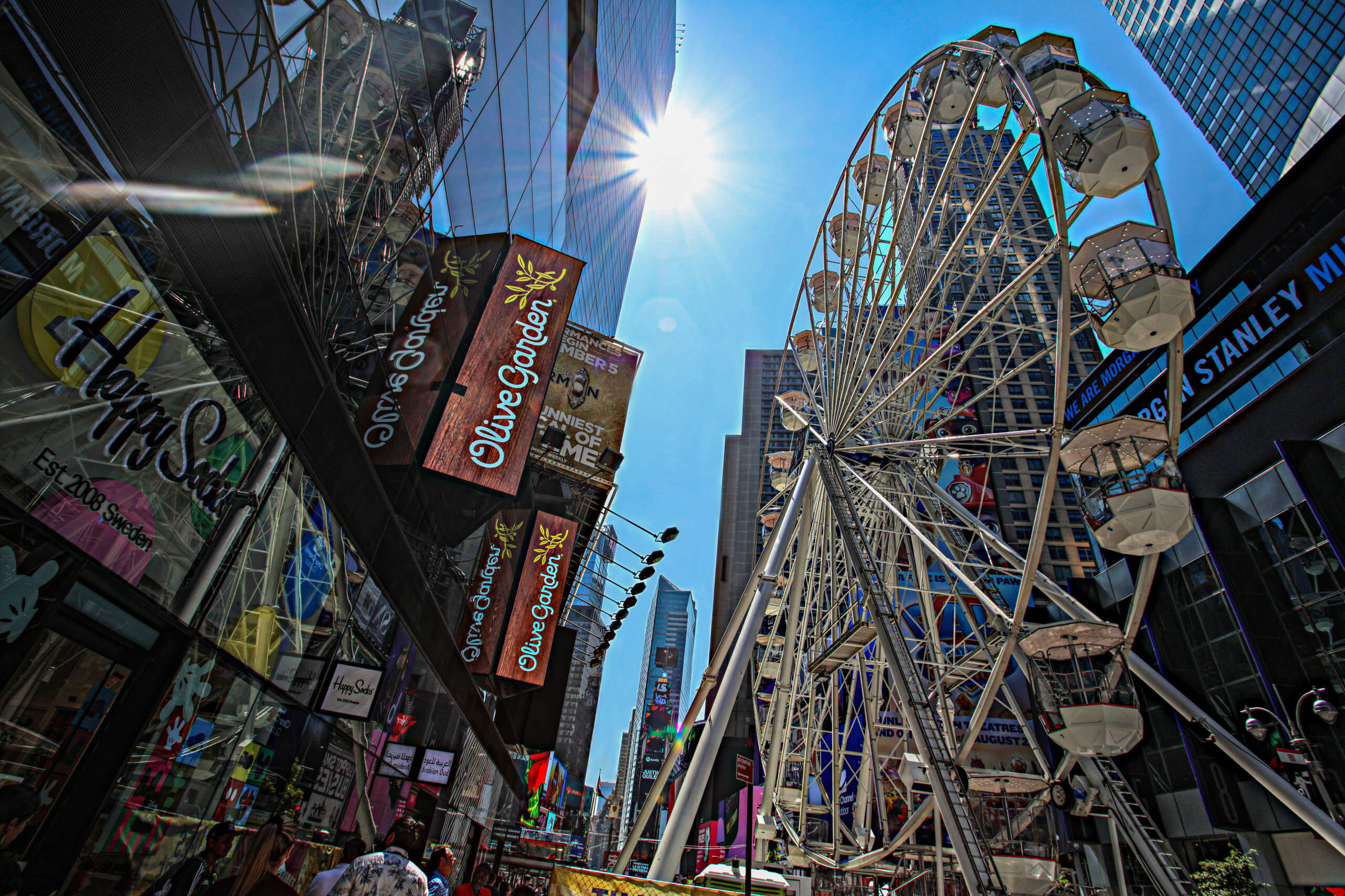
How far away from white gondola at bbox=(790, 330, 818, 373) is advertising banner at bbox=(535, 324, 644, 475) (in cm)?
610

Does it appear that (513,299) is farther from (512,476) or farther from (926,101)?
Result: (926,101)

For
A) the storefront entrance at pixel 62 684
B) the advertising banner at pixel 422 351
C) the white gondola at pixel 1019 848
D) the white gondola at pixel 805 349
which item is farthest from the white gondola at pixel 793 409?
the storefront entrance at pixel 62 684

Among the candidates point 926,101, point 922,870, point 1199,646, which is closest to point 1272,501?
point 1199,646

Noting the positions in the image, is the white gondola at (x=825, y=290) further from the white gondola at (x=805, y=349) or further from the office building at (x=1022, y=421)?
the office building at (x=1022, y=421)

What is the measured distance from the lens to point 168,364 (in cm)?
455

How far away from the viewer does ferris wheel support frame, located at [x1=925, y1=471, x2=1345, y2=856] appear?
11273 mm

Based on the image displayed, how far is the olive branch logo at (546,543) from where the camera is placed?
1808 cm

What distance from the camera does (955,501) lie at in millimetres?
18688

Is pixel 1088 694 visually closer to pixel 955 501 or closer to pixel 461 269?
pixel 955 501

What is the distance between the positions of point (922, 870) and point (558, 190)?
2281 cm

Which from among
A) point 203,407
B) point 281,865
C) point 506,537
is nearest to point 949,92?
point 506,537

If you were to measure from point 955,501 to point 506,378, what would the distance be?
13076 mm

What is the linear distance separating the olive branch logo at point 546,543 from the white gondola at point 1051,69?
14.5 meters

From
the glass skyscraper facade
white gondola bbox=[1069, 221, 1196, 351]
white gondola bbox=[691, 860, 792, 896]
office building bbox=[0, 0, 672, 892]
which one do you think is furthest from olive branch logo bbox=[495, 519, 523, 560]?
white gondola bbox=[1069, 221, 1196, 351]
